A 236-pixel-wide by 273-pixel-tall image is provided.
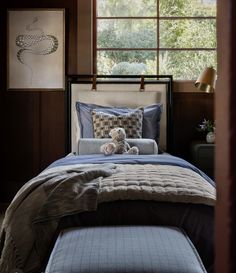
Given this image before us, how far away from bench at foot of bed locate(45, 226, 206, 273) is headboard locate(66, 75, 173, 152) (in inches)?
91.6

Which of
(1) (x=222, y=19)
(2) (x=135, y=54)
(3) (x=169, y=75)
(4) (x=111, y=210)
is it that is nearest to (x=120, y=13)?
(2) (x=135, y=54)

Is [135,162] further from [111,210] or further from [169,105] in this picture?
[169,105]

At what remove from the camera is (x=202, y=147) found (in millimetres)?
3746

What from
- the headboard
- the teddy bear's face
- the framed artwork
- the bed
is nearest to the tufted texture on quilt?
the bed

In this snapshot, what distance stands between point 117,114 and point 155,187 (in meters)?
1.78

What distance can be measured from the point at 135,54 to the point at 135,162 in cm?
197

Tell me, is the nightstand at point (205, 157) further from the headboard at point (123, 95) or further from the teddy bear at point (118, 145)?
the teddy bear at point (118, 145)

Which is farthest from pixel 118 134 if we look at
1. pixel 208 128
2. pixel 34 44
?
pixel 34 44

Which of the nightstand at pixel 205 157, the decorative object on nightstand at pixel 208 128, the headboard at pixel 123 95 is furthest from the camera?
the headboard at pixel 123 95

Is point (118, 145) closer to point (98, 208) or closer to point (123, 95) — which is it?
point (123, 95)

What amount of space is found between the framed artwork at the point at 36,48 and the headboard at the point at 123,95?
0.26 m

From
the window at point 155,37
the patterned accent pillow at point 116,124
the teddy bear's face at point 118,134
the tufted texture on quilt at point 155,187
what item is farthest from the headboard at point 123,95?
the tufted texture on quilt at point 155,187

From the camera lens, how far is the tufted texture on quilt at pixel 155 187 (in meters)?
1.96

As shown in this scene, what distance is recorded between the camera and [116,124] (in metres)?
3.61
